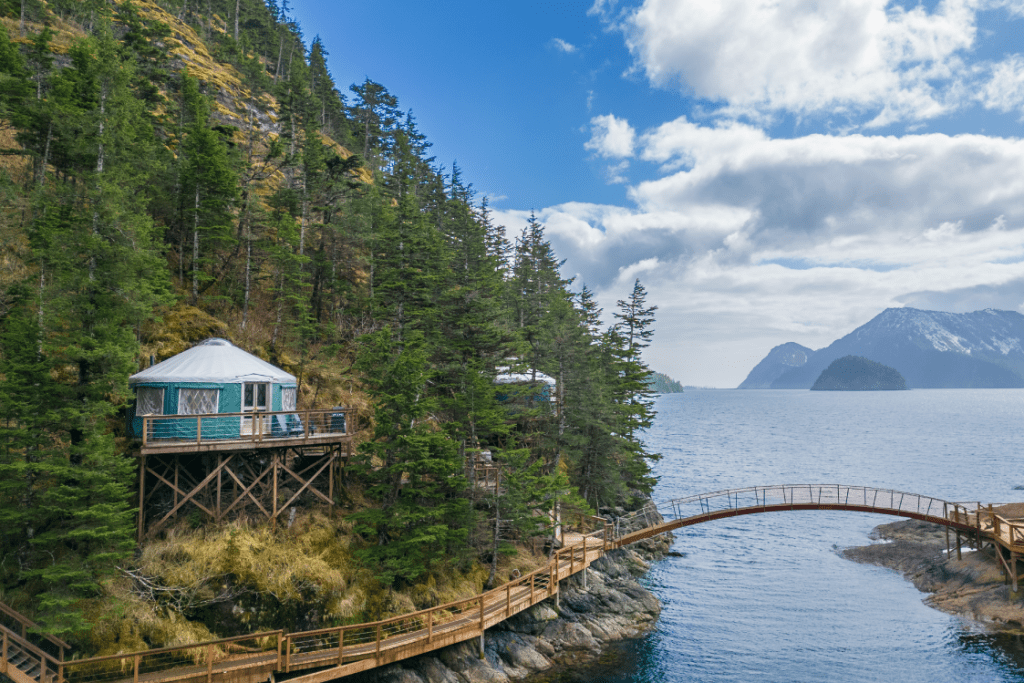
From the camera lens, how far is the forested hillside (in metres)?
15.9

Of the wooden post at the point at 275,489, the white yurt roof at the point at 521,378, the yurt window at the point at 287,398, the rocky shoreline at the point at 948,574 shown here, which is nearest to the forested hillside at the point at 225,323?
the white yurt roof at the point at 521,378

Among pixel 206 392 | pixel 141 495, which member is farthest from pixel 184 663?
pixel 206 392

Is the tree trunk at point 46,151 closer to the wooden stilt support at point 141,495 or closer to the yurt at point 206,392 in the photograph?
the yurt at point 206,392

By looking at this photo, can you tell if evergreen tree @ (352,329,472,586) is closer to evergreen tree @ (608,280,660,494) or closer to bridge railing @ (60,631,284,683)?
bridge railing @ (60,631,284,683)

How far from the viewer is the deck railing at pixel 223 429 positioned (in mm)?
19062

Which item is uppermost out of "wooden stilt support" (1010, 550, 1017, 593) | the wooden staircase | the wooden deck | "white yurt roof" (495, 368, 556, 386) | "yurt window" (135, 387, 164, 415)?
"white yurt roof" (495, 368, 556, 386)

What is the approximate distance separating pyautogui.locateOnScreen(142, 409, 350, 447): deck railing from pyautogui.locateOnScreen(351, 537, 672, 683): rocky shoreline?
351 inches

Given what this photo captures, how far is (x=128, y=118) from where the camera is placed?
22.0m

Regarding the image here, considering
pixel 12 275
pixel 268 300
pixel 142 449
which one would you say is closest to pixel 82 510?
pixel 142 449

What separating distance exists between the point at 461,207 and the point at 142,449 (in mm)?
30240

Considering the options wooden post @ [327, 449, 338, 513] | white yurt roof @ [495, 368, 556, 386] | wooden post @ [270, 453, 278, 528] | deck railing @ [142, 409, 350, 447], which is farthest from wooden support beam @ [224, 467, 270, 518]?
white yurt roof @ [495, 368, 556, 386]

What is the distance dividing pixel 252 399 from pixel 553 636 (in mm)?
15941

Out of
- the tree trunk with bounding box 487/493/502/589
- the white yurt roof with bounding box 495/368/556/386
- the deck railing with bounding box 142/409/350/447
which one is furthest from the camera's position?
the white yurt roof with bounding box 495/368/556/386

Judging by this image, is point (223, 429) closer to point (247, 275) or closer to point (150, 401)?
point (150, 401)
